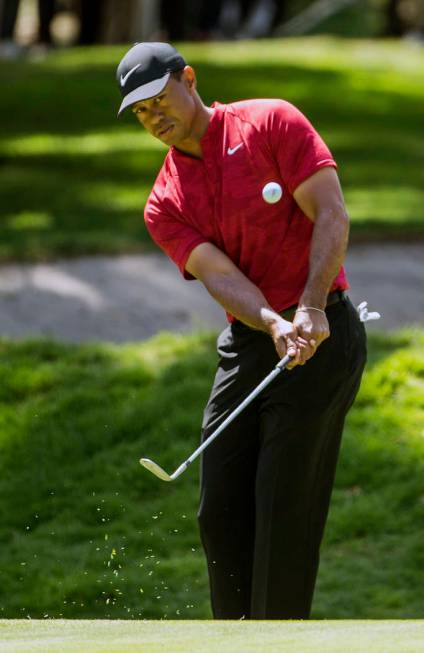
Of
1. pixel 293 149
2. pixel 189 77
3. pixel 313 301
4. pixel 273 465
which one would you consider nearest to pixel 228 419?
pixel 273 465

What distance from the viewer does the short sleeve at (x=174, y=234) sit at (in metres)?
4.46

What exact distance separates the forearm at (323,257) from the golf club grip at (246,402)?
0.20 meters

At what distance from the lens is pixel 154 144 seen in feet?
52.6

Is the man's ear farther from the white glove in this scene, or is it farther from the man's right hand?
the white glove

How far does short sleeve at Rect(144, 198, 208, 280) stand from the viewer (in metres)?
4.46

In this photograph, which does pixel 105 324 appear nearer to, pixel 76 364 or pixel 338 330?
pixel 76 364

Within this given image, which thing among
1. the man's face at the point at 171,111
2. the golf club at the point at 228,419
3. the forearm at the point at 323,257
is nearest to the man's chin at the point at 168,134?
the man's face at the point at 171,111

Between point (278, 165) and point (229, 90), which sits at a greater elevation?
point (278, 165)

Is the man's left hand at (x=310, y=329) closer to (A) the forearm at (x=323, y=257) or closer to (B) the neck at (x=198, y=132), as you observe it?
(A) the forearm at (x=323, y=257)

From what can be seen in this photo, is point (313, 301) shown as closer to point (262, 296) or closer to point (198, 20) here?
point (262, 296)

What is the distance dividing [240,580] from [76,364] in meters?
3.52

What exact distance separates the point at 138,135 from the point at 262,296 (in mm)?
12607

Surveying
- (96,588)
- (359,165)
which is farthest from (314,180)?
(359,165)
